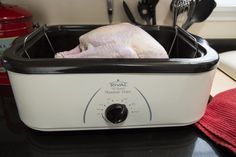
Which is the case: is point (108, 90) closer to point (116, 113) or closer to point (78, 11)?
→ point (116, 113)

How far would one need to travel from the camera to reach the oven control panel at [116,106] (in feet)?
1.51

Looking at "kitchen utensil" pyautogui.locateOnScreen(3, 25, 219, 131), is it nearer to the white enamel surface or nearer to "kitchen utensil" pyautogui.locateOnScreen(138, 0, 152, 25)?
the white enamel surface

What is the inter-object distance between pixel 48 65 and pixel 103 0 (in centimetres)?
54

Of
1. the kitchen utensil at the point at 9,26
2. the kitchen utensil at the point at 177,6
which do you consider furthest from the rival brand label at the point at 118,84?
the kitchen utensil at the point at 177,6

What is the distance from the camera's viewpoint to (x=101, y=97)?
466 mm

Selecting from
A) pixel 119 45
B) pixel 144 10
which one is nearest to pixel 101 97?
pixel 119 45

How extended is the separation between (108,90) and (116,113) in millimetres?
50

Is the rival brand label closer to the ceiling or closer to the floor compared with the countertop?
closer to the ceiling

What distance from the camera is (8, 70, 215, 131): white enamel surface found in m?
0.45

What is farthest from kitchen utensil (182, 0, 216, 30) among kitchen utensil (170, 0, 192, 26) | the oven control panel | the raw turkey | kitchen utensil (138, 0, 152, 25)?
the oven control panel

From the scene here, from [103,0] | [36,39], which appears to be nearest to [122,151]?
[36,39]

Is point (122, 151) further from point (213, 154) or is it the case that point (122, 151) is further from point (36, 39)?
point (36, 39)

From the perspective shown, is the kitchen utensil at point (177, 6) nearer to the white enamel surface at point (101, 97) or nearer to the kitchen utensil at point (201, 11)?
the kitchen utensil at point (201, 11)

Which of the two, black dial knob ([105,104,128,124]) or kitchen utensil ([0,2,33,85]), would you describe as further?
kitchen utensil ([0,2,33,85])
